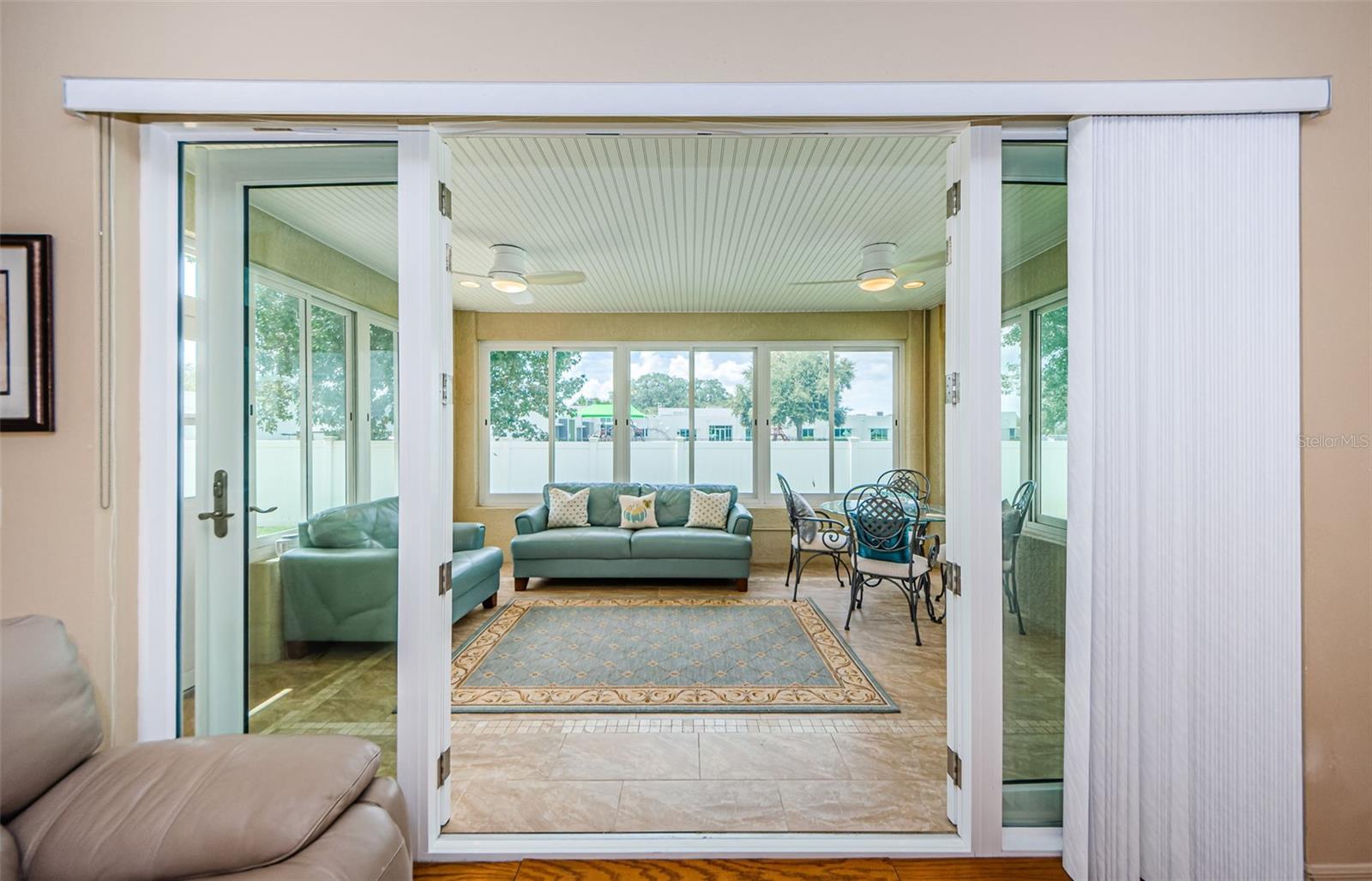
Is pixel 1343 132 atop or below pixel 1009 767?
atop

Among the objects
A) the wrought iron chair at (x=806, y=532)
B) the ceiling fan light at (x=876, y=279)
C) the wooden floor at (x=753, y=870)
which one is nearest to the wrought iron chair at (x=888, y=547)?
the wrought iron chair at (x=806, y=532)

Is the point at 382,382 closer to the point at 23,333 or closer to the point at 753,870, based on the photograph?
the point at 23,333

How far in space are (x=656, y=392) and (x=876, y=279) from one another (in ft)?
9.46

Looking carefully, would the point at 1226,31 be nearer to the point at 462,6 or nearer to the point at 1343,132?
the point at 1343,132

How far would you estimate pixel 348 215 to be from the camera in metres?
1.74

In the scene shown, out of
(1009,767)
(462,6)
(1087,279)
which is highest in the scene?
(462,6)

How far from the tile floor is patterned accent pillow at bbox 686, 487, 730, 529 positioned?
257 centimetres

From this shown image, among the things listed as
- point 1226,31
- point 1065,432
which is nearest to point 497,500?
point 1065,432

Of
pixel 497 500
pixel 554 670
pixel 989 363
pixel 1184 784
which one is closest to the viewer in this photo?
pixel 1184 784

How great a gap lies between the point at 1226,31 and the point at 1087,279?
0.78 m

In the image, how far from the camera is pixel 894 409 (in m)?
6.18

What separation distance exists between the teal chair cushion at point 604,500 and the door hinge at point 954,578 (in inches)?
155

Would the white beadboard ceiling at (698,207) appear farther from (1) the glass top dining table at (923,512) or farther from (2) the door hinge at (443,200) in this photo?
(1) the glass top dining table at (923,512)

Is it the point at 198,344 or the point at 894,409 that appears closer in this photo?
the point at 198,344
